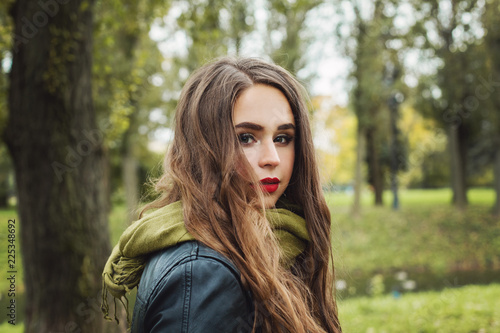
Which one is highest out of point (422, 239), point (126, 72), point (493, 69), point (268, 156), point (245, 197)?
point (126, 72)

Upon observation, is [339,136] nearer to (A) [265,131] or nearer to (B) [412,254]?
(B) [412,254]

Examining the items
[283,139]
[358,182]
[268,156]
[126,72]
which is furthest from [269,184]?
[358,182]

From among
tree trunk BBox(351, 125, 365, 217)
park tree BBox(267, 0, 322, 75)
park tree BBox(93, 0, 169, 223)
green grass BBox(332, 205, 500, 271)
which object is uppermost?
park tree BBox(267, 0, 322, 75)

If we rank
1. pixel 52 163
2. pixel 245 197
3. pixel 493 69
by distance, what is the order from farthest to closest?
pixel 493 69
pixel 52 163
pixel 245 197

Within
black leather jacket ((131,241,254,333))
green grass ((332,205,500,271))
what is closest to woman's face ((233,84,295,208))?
black leather jacket ((131,241,254,333))

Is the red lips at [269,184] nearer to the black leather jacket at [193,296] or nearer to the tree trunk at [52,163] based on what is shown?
the black leather jacket at [193,296]

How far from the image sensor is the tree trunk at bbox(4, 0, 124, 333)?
3715mm

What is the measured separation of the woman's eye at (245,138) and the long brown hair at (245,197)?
0.22ft

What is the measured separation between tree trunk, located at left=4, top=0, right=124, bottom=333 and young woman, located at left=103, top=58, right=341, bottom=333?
2.37 metres

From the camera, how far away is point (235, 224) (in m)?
1.41

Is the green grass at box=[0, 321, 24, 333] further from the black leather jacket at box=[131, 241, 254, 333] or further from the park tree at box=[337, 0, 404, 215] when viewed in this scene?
the park tree at box=[337, 0, 404, 215]

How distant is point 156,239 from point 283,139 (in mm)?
675

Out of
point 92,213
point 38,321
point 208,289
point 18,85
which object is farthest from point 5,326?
point 208,289

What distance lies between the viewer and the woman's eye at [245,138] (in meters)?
1.61
